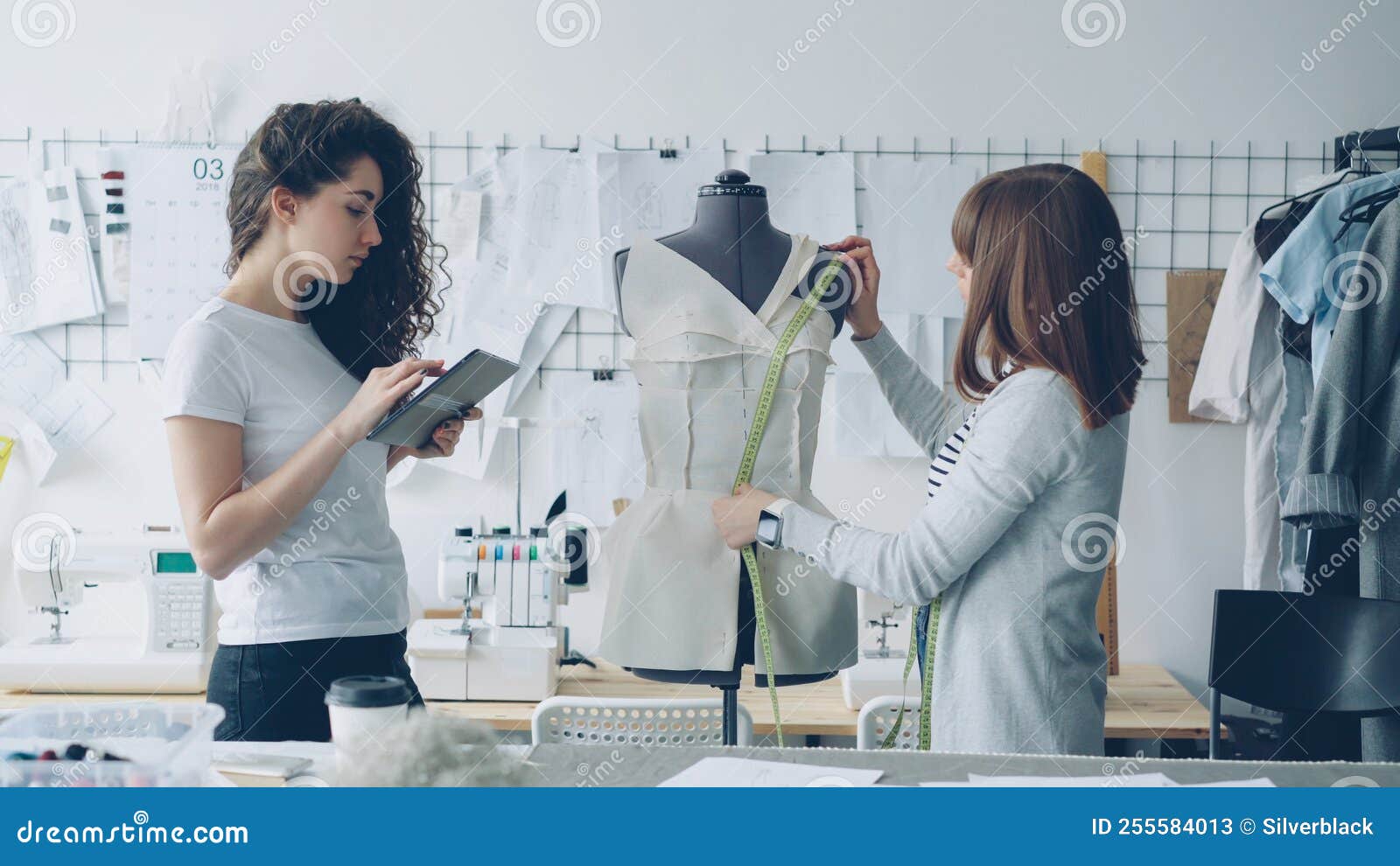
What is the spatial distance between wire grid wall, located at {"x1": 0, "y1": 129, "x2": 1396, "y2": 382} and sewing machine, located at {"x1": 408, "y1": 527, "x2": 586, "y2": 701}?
0.73 m

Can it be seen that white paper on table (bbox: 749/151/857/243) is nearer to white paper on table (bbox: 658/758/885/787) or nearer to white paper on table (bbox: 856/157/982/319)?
white paper on table (bbox: 856/157/982/319)

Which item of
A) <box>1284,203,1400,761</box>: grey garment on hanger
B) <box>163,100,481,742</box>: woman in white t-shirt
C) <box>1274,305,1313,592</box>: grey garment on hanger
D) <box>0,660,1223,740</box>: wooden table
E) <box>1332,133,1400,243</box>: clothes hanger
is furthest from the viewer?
<box>1274,305,1313,592</box>: grey garment on hanger

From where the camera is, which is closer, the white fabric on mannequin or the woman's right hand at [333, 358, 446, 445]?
the woman's right hand at [333, 358, 446, 445]

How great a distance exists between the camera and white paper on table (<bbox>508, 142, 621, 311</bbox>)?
3102 millimetres

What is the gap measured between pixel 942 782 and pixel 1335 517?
1445 mm

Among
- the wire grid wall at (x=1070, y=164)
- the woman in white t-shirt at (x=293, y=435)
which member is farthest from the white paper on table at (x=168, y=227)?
the woman in white t-shirt at (x=293, y=435)

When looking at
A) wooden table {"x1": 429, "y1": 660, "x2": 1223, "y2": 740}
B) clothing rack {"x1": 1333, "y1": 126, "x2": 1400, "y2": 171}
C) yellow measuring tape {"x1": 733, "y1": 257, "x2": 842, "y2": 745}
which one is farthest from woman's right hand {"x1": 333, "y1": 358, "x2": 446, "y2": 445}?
clothing rack {"x1": 1333, "y1": 126, "x2": 1400, "y2": 171}

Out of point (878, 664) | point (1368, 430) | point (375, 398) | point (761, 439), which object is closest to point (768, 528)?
point (761, 439)

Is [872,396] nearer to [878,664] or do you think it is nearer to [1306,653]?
[878,664]

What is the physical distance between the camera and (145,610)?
2.65m

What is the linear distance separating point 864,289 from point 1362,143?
173 cm

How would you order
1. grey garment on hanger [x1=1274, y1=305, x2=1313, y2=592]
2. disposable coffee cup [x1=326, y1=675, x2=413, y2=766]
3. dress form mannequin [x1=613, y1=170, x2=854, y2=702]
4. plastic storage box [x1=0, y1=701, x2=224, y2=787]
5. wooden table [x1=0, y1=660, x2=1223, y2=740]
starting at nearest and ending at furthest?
plastic storage box [x1=0, y1=701, x2=224, y2=787]
disposable coffee cup [x1=326, y1=675, x2=413, y2=766]
dress form mannequin [x1=613, y1=170, x2=854, y2=702]
wooden table [x1=0, y1=660, x2=1223, y2=740]
grey garment on hanger [x1=1274, y1=305, x2=1313, y2=592]
